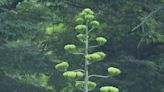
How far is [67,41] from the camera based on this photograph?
1655 centimetres

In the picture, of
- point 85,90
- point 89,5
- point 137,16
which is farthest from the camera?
point 89,5

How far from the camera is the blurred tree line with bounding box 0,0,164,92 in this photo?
1547cm

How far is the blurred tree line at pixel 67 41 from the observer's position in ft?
50.8

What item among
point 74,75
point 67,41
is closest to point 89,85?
point 74,75

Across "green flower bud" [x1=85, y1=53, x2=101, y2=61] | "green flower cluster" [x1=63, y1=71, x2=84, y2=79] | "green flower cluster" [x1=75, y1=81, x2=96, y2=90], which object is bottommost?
"green flower cluster" [x1=75, y1=81, x2=96, y2=90]

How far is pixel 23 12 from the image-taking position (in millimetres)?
17484

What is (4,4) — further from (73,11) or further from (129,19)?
(129,19)

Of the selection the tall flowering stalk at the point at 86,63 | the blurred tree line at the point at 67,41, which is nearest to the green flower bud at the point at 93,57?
the tall flowering stalk at the point at 86,63

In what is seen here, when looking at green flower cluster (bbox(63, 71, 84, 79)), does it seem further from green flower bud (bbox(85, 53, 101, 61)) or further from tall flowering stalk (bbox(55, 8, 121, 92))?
green flower bud (bbox(85, 53, 101, 61))

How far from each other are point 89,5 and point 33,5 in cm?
187

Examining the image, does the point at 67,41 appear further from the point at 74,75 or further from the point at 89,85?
the point at 74,75

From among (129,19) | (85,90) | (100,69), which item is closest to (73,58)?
(100,69)

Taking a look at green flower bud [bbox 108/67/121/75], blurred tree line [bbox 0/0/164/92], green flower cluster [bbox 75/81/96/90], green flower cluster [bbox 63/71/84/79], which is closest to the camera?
green flower cluster [bbox 63/71/84/79]

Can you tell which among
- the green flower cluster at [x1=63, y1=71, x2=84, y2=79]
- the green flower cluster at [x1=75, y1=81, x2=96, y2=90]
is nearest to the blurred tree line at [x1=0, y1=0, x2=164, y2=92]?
the green flower cluster at [x1=75, y1=81, x2=96, y2=90]
